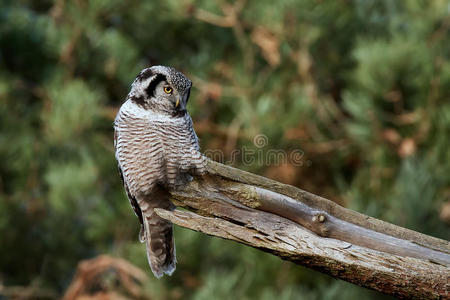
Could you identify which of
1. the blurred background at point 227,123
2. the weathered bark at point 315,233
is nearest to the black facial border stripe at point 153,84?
the weathered bark at point 315,233

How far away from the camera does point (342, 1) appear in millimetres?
6523

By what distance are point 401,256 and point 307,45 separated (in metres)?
3.98

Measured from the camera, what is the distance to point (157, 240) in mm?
3043

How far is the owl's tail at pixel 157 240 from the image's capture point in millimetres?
2959

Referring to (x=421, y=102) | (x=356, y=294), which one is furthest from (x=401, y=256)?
(x=421, y=102)

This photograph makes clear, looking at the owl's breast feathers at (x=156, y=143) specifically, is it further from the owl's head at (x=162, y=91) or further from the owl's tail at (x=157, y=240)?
the owl's tail at (x=157, y=240)

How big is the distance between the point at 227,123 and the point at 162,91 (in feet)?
11.3

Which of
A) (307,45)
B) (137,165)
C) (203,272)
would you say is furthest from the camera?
(307,45)

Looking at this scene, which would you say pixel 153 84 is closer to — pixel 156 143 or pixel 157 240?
pixel 156 143

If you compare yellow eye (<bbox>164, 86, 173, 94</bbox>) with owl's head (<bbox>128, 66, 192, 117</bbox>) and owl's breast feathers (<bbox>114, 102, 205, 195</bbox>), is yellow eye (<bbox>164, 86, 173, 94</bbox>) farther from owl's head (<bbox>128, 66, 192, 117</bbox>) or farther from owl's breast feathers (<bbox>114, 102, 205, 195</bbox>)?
owl's breast feathers (<bbox>114, 102, 205, 195</bbox>)

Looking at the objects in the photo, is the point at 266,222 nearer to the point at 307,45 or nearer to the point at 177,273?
the point at 177,273

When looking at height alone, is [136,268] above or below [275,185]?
below

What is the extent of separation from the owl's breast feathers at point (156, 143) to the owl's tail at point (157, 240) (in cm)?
29

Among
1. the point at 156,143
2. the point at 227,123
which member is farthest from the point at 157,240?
the point at 227,123
